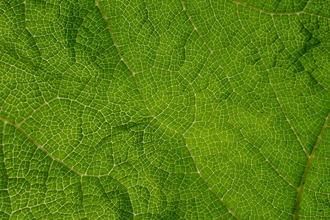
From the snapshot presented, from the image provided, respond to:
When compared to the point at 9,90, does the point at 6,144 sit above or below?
below

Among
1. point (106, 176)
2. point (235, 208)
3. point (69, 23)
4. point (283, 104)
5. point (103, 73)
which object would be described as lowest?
point (235, 208)

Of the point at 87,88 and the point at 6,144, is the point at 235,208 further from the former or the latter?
the point at 6,144

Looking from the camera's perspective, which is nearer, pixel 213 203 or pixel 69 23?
pixel 69 23

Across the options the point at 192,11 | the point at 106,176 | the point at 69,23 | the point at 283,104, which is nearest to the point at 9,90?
the point at 69,23

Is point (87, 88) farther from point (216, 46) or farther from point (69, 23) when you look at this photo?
point (216, 46)

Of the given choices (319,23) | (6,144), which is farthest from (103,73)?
(319,23)

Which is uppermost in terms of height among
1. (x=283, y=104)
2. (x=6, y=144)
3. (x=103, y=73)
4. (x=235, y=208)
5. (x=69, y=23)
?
(x=69, y=23)
